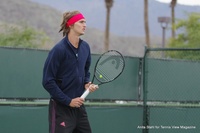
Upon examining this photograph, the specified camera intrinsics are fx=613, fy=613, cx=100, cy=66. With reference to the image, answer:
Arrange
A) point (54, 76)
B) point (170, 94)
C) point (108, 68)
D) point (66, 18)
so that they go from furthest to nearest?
point (170, 94)
point (108, 68)
point (66, 18)
point (54, 76)

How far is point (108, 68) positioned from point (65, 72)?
96cm

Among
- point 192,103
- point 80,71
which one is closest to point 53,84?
point 80,71

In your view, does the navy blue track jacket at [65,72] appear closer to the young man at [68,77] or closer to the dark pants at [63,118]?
the young man at [68,77]

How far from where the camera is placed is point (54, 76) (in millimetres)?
6625

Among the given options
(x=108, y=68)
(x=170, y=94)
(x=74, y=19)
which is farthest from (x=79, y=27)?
(x=170, y=94)

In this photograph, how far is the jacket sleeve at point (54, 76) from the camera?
258 inches

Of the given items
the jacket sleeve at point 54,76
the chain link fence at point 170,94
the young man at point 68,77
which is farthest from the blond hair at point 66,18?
the chain link fence at point 170,94

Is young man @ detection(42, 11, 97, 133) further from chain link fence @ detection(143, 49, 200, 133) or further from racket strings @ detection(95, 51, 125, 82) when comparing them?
chain link fence @ detection(143, 49, 200, 133)

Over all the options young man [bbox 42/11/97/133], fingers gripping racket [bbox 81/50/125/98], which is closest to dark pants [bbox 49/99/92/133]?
young man [bbox 42/11/97/133]

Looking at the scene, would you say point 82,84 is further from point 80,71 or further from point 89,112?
point 89,112

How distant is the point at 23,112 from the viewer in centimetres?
924

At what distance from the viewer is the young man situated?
6.61 m

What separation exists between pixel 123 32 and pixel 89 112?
173m

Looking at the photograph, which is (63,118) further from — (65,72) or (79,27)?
(79,27)
